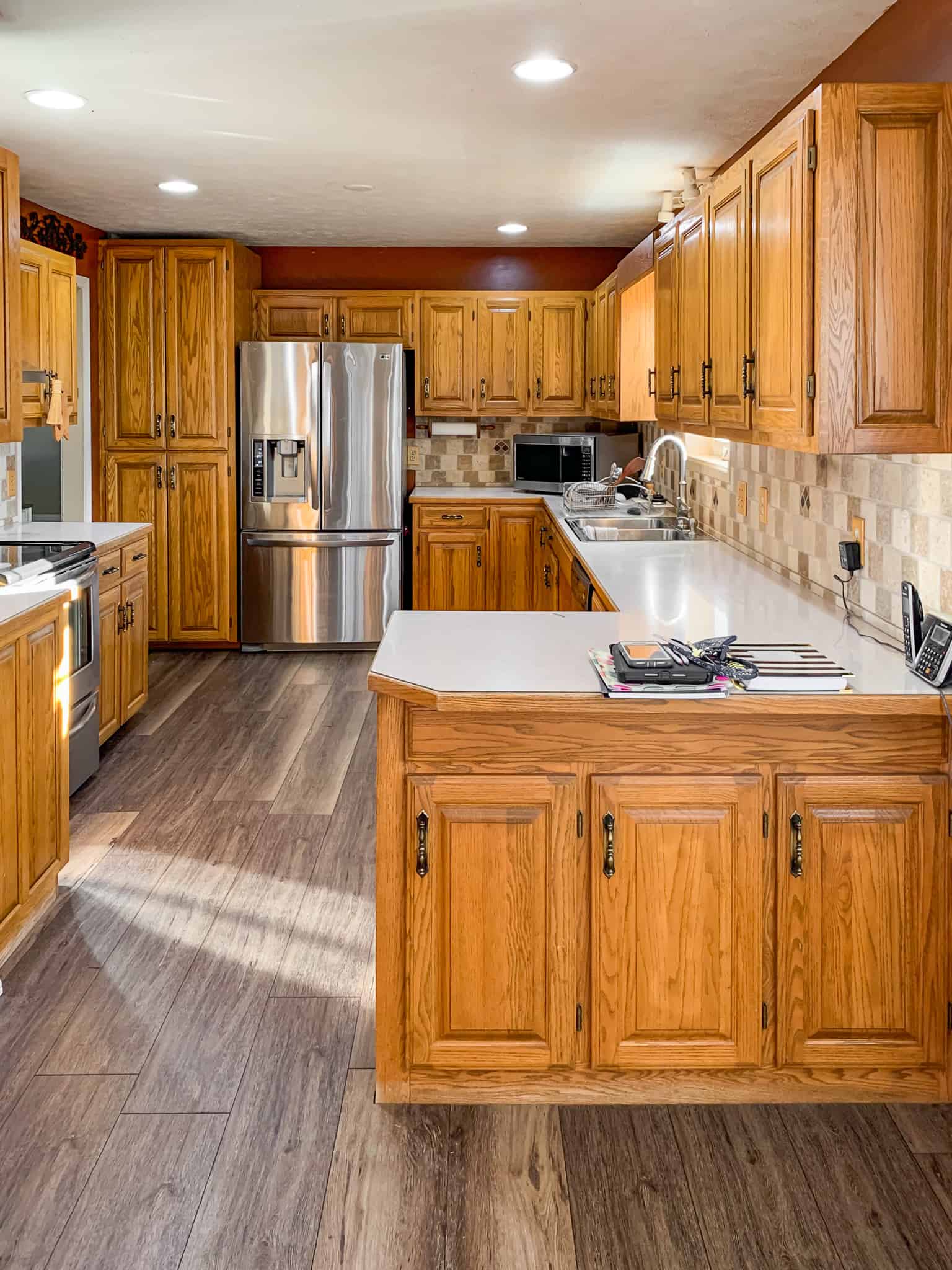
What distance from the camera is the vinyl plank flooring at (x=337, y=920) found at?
2967 millimetres

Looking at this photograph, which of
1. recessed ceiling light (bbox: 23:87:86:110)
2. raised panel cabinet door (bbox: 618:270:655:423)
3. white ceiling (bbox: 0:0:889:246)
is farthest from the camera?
raised panel cabinet door (bbox: 618:270:655:423)

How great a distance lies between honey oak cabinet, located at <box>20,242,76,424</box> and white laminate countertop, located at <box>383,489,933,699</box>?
2327 millimetres

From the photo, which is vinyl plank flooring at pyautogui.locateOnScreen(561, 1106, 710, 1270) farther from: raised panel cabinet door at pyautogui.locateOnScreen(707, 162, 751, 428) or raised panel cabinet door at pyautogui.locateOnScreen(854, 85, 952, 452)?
raised panel cabinet door at pyautogui.locateOnScreen(707, 162, 751, 428)

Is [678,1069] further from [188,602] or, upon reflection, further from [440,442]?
[440,442]

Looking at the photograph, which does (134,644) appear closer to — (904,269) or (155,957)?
(155,957)

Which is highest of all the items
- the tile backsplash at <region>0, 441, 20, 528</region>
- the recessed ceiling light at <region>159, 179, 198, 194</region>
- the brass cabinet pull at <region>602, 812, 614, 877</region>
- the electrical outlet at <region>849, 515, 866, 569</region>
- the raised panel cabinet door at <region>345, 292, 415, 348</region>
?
the recessed ceiling light at <region>159, 179, 198, 194</region>

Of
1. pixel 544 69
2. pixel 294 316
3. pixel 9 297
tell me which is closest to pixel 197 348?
pixel 294 316

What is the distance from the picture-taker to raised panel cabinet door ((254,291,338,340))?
7.20 metres

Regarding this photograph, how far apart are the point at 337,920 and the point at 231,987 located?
0.46m

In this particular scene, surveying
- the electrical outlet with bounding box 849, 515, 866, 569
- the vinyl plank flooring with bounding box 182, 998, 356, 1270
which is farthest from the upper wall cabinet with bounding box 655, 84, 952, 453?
the vinyl plank flooring with bounding box 182, 998, 356, 1270

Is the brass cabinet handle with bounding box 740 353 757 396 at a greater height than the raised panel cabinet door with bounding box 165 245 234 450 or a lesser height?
lesser

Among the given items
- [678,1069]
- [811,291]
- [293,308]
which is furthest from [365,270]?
[678,1069]

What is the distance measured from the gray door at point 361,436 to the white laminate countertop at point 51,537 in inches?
65.5

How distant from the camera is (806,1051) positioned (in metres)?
2.39
